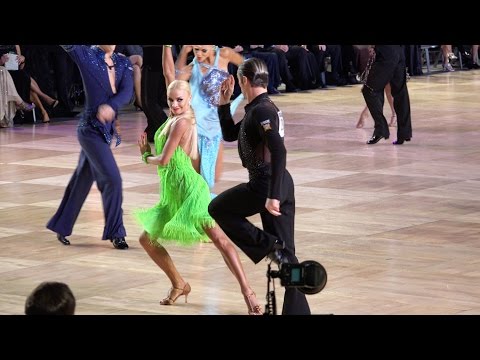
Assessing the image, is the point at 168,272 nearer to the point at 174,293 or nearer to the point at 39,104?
the point at 174,293

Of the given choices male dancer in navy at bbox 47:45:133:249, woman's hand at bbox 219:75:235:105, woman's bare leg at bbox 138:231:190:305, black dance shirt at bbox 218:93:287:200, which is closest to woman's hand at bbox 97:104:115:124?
male dancer in navy at bbox 47:45:133:249

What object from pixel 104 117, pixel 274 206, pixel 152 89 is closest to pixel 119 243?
pixel 104 117

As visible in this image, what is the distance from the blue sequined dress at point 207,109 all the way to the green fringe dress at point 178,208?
91.5 inches

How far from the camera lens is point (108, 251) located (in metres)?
10.3

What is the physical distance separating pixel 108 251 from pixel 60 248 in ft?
1.43

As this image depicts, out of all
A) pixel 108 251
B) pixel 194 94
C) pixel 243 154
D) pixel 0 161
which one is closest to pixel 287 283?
pixel 243 154

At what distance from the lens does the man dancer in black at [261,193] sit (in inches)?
296

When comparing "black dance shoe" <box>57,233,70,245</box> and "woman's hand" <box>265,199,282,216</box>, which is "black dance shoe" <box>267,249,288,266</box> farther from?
"black dance shoe" <box>57,233,70,245</box>

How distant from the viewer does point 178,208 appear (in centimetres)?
860

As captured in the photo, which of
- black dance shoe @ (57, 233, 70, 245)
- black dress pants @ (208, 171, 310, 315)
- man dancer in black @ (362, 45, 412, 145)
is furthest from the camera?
man dancer in black @ (362, 45, 412, 145)

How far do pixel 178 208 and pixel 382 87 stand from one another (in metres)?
8.78

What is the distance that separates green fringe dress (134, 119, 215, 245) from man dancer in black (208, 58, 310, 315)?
21.9 inches

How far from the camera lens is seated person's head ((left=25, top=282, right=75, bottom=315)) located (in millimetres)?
4836
